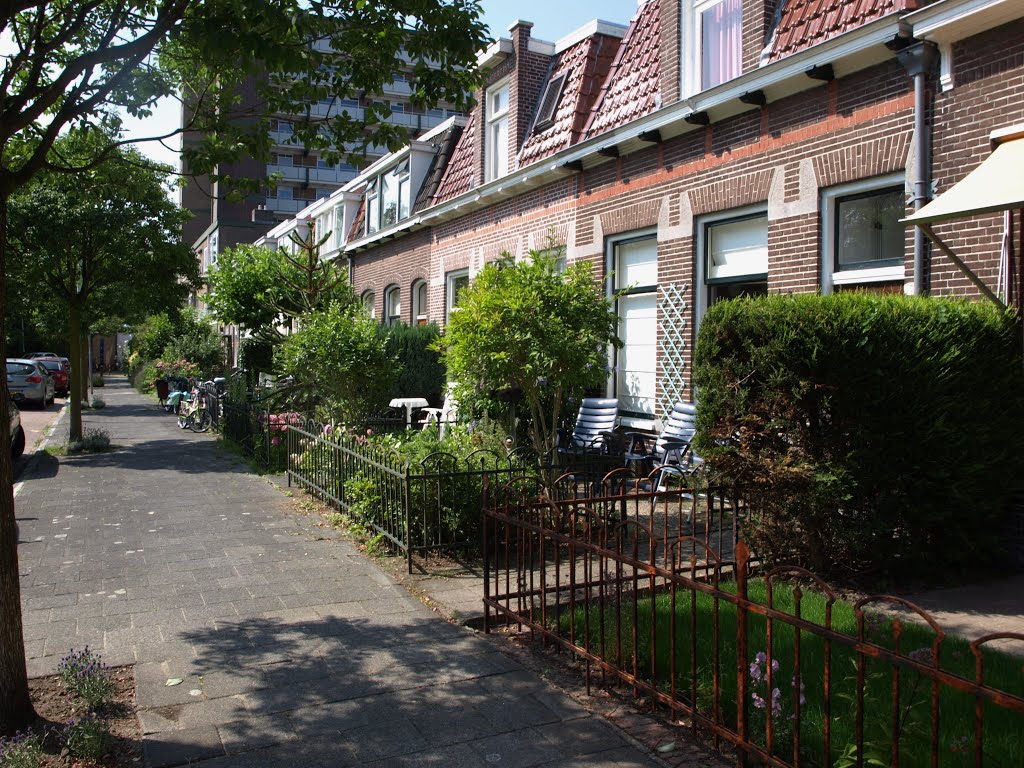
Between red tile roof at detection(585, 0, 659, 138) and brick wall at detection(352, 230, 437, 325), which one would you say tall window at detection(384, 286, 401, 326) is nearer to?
brick wall at detection(352, 230, 437, 325)

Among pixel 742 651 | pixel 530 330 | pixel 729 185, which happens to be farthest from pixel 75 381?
pixel 742 651

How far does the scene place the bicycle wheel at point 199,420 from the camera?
1941cm

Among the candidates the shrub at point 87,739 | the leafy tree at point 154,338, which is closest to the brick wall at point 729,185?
the shrub at point 87,739

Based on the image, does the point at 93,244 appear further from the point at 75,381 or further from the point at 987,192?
the point at 987,192

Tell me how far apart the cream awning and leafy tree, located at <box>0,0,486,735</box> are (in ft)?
11.8

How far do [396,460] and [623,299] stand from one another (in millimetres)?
5495

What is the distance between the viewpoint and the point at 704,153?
9.85 m

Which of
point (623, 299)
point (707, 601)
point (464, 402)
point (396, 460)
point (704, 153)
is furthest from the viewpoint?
point (623, 299)

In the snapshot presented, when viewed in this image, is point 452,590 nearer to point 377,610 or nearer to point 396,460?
point 377,610

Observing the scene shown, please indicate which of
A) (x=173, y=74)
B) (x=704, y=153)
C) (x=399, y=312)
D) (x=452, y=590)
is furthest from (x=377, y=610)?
(x=399, y=312)

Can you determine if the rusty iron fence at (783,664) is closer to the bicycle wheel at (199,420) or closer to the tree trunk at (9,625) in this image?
the tree trunk at (9,625)

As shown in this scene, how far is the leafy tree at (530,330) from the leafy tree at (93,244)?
9185 mm

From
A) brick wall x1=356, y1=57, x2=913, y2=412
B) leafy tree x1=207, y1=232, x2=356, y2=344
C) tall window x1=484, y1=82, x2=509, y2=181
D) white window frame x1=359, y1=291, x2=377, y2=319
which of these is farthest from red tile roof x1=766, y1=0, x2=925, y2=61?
white window frame x1=359, y1=291, x2=377, y2=319

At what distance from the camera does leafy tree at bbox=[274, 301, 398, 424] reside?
10.1 metres
